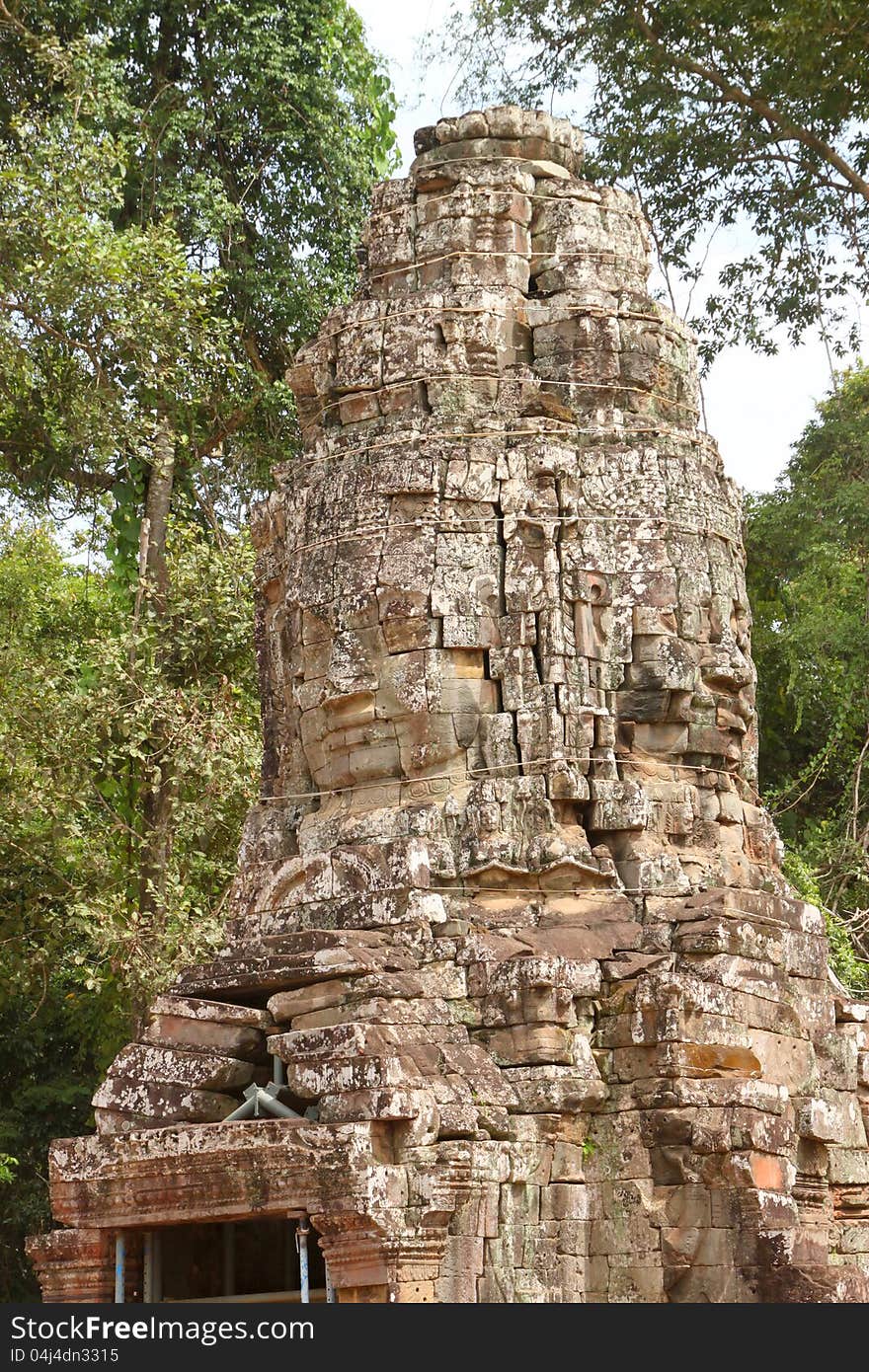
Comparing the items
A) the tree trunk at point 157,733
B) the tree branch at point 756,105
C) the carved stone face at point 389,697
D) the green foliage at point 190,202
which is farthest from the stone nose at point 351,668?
the tree branch at point 756,105

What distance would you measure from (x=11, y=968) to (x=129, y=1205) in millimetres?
9644

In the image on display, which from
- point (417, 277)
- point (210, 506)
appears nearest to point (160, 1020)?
point (417, 277)

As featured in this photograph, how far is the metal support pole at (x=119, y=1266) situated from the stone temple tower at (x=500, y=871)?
83 mm

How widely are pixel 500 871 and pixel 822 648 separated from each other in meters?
10.3

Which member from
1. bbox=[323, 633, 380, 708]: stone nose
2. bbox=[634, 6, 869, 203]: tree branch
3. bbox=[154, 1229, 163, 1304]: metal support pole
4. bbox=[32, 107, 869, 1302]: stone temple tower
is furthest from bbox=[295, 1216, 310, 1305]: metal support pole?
bbox=[634, 6, 869, 203]: tree branch

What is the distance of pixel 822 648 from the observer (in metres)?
22.3

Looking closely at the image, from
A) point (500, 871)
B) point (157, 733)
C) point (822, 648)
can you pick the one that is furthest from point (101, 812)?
point (500, 871)

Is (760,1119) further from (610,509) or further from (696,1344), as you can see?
(610,509)

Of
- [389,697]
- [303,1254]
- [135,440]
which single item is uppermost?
[135,440]

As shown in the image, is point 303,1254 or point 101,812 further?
point 101,812

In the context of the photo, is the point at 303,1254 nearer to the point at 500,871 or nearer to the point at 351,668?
the point at 500,871

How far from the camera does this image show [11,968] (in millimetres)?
21000

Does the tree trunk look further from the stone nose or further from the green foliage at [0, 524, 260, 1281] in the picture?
the stone nose

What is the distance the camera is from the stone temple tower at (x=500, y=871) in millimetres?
11453
